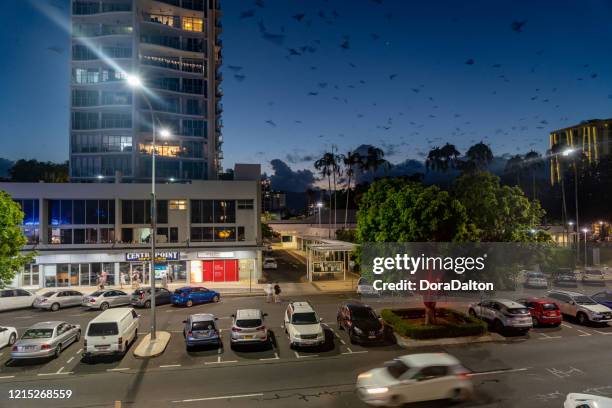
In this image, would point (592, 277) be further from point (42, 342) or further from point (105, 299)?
point (42, 342)

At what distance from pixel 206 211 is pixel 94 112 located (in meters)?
26.9

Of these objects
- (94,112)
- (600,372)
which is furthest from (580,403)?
(94,112)

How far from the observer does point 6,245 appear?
74.1 feet

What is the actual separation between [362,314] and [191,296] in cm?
1400

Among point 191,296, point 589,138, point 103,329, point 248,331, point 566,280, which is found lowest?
point 566,280

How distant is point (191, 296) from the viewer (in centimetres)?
2912

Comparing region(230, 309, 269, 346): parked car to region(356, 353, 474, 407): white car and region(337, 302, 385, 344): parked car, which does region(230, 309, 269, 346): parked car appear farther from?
region(356, 353, 474, 407): white car

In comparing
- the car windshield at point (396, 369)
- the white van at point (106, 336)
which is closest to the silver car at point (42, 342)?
the white van at point (106, 336)

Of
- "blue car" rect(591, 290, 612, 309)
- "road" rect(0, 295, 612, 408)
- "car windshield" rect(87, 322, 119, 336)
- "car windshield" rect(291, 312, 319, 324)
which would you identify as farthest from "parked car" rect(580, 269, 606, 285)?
"car windshield" rect(87, 322, 119, 336)

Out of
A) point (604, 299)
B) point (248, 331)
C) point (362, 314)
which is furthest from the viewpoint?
point (604, 299)

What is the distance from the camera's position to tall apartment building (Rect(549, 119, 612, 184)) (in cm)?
12256

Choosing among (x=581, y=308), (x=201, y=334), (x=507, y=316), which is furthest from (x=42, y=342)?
(x=581, y=308)

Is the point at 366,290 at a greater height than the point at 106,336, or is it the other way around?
the point at 106,336

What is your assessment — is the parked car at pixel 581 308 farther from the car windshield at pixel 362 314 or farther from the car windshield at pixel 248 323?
the car windshield at pixel 248 323
